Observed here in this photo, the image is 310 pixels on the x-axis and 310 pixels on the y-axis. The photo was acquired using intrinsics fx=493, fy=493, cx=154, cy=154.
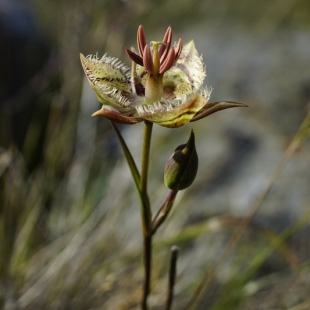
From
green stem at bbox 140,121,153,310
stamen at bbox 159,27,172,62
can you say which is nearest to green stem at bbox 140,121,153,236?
green stem at bbox 140,121,153,310

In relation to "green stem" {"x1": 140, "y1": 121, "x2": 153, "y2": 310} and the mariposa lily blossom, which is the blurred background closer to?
"green stem" {"x1": 140, "y1": 121, "x2": 153, "y2": 310}

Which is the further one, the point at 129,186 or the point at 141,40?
the point at 129,186

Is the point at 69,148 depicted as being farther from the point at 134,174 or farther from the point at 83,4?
the point at 134,174

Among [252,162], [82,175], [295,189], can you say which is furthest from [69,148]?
[295,189]

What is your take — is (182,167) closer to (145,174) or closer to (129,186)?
(145,174)

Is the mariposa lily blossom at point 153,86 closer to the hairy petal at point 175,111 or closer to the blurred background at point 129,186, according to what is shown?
the hairy petal at point 175,111

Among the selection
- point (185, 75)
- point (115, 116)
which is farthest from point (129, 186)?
point (115, 116)
